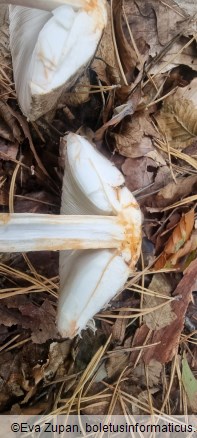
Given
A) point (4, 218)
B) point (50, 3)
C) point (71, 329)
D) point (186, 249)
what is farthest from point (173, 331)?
point (50, 3)

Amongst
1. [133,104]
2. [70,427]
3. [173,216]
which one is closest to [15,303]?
[70,427]

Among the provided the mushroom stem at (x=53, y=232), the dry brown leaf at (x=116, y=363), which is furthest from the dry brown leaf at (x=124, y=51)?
the dry brown leaf at (x=116, y=363)

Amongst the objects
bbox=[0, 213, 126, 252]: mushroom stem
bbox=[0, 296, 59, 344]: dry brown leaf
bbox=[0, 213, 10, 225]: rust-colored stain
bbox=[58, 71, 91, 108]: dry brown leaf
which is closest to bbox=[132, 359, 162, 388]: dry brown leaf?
bbox=[0, 296, 59, 344]: dry brown leaf

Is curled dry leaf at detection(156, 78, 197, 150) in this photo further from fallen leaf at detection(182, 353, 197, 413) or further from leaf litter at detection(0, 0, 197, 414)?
fallen leaf at detection(182, 353, 197, 413)

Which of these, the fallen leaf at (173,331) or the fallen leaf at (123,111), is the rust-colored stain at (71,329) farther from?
the fallen leaf at (123,111)

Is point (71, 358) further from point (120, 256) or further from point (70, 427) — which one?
point (120, 256)
